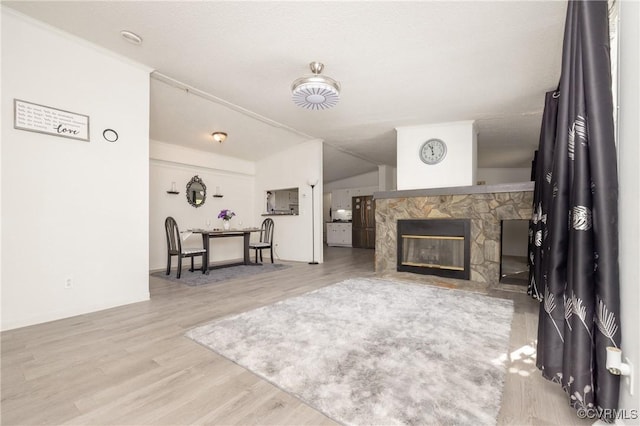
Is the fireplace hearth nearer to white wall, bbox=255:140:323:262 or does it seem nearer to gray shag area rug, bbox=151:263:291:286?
white wall, bbox=255:140:323:262

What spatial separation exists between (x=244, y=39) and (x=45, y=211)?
8.19 feet

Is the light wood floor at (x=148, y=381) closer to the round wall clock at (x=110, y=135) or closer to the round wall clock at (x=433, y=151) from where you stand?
the round wall clock at (x=110, y=135)

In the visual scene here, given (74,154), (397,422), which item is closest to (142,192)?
(74,154)

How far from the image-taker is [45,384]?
155 centimetres

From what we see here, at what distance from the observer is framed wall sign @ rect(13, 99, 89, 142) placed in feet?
8.02

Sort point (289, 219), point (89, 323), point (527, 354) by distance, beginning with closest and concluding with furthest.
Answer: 1. point (527, 354)
2. point (89, 323)
3. point (289, 219)

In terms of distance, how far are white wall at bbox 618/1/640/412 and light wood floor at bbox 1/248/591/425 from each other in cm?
49

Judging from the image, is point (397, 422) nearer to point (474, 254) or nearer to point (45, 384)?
point (45, 384)

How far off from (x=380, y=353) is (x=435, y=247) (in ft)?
10.4

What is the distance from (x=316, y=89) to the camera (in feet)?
9.11

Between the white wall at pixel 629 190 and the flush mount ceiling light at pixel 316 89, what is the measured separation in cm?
205

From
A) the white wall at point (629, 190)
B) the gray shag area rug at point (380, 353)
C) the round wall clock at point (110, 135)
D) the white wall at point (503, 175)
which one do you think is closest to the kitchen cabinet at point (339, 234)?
the white wall at point (503, 175)

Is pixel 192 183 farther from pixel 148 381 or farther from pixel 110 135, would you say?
pixel 148 381

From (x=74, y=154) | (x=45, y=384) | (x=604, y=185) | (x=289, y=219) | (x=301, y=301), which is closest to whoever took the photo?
(x=604, y=185)
